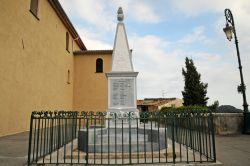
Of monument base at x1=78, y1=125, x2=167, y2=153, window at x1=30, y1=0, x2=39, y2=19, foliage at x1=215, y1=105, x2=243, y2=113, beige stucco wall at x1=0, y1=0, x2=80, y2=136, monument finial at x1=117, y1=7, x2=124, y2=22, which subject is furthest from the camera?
foliage at x1=215, y1=105, x2=243, y2=113

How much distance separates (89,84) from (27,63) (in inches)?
364

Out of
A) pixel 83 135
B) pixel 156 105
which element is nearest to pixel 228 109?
pixel 83 135

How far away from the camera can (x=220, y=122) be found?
36.0ft

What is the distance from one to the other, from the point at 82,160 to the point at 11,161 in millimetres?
1730

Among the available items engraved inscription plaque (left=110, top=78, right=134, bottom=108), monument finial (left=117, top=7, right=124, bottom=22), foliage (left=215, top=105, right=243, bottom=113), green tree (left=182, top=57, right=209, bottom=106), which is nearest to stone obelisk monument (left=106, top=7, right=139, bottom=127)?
engraved inscription plaque (left=110, top=78, right=134, bottom=108)

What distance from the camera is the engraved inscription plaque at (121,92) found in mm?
8031

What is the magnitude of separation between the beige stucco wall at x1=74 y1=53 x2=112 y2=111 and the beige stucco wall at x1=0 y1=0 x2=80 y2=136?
2.81m

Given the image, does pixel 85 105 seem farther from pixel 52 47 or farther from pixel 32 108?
pixel 32 108

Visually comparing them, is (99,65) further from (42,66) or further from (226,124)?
(226,124)

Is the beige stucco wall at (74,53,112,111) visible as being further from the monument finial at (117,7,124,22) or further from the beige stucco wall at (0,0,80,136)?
the monument finial at (117,7,124,22)

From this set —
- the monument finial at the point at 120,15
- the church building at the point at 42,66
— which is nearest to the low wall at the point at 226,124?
the monument finial at the point at 120,15

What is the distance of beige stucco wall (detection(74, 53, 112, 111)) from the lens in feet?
68.4

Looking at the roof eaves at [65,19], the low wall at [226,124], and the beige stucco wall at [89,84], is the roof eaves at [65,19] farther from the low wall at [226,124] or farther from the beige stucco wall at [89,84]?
the low wall at [226,124]

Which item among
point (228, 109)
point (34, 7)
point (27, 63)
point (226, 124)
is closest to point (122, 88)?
point (226, 124)
